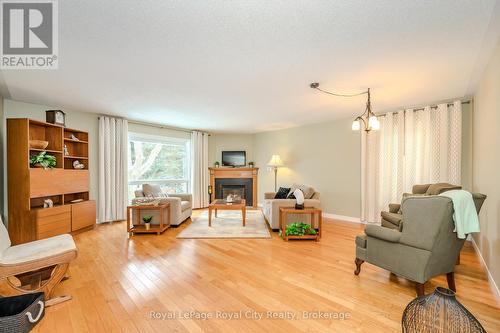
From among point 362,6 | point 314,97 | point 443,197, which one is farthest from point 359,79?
point 443,197

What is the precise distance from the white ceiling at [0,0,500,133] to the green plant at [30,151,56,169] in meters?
0.98

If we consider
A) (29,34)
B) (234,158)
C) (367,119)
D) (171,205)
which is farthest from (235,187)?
(29,34)

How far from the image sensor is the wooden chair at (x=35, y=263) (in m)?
1.79

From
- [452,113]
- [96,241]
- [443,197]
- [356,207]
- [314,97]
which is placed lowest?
[96,241]

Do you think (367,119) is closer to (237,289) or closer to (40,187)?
(237,289)

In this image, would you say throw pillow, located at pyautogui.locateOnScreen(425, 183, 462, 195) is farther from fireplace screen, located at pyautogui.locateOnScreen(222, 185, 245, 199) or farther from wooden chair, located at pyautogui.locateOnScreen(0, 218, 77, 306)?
fireplace screen, located at pyautogui.locateOnScreen(222, 185, 245, 199)

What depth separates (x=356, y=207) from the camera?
189 inches

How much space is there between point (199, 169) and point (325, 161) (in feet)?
12.1

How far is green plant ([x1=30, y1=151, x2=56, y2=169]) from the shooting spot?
3406 mm

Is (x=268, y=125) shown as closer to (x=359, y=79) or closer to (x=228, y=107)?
(x=228, y=107)

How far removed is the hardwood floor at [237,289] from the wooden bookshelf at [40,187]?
0.85 meters

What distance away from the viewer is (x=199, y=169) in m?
6.46

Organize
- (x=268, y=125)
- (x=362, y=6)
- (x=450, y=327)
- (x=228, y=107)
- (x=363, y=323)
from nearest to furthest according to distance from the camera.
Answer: (x=450, y=327) → (x=362, y=6) → (x=363, y=323) → (x=228, y=107) → (x=268, y=125)

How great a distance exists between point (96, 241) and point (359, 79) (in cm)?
474
